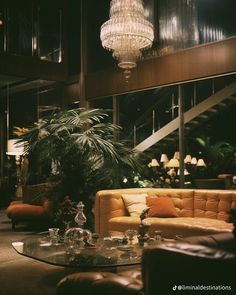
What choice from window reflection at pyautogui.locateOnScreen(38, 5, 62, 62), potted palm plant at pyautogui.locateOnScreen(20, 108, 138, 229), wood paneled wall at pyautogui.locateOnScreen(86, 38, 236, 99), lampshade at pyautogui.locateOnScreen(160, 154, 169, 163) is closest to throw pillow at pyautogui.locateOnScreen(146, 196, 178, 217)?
potted palm plant at pyautogui.locateOnScreen(20, 108, 138, 229)

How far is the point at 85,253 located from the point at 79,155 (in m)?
3.01

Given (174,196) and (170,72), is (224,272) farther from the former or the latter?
(170,72)

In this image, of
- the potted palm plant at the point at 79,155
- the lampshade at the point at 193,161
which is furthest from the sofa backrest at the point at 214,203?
the lampshade at the point at 193,161

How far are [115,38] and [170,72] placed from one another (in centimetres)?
211

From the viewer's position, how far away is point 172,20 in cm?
774

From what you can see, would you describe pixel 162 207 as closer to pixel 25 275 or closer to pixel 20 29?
pixel 25 275

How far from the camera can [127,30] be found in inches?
220

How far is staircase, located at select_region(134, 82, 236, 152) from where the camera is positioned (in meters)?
7.93

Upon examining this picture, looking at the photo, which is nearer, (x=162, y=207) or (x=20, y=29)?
(x=162, y=207)

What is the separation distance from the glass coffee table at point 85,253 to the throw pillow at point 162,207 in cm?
157

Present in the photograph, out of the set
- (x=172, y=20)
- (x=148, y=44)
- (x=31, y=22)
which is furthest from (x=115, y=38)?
(x=31, y=22)

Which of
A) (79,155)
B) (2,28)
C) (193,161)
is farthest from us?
(2,28)

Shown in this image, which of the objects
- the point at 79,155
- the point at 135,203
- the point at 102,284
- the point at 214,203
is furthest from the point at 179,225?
the point at 102,284

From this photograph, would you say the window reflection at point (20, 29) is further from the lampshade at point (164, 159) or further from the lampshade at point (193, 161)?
the lampshade at point (193, 161)
